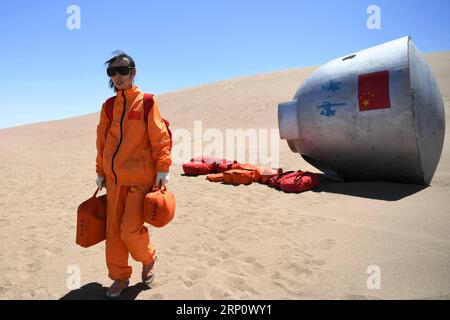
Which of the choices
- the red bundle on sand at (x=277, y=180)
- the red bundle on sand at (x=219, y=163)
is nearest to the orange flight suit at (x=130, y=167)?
the red bundle on sand at (x=277, y=180)

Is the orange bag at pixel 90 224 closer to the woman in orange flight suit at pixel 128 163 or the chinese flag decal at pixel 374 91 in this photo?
the woman in orange flight suit at pixel 128 163

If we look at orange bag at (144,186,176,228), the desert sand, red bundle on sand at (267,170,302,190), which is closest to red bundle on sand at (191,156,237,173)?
the desert sand

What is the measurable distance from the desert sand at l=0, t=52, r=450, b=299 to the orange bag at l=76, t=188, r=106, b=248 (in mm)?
585

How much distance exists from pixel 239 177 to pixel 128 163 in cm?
512

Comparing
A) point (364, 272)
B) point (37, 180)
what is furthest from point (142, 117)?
point (37, 180)

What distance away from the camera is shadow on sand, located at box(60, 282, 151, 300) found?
9.77 feet

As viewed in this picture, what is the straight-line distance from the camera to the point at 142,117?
2822mm

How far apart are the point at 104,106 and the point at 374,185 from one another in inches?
205

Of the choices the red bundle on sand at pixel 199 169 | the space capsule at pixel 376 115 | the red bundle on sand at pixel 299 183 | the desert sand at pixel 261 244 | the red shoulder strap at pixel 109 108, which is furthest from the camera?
the red bundle on sand at pixel 199 169

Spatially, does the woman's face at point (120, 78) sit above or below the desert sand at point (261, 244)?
above

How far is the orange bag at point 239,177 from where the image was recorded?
774cm

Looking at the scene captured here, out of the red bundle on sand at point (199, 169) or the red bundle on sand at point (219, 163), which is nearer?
the red bundle on sand at point (219, 163)

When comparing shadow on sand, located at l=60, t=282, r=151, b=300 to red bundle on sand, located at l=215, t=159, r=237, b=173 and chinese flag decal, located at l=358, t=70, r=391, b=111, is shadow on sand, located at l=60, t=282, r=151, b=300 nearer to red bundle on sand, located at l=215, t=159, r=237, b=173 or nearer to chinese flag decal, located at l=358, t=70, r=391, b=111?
chinese flag decal, located at l=358, t=70, r=391, b=111

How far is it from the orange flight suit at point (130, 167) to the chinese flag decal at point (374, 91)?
424cm
